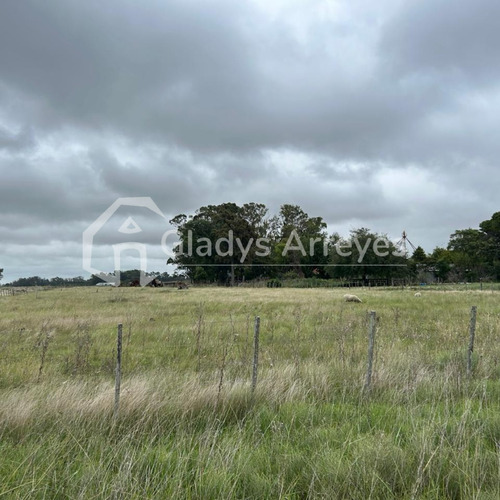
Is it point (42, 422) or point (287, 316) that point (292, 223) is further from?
point (42, 422)

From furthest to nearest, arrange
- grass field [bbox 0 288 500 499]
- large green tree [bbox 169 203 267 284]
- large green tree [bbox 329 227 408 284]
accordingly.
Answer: large green tree [bbox 169 203 267 284]
large green tree [bbox 329 227 408 284]
grass field [bbox 0 288 500 499]

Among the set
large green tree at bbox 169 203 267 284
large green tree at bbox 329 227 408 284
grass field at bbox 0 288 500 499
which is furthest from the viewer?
large green tree at bbox 169 203 267 284

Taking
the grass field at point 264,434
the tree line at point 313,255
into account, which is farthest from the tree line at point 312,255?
the grass field at point 264,434

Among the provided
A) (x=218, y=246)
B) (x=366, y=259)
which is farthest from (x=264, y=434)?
(x=218, y=246)

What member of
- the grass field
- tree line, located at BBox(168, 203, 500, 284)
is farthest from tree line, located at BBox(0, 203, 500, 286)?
the grass field

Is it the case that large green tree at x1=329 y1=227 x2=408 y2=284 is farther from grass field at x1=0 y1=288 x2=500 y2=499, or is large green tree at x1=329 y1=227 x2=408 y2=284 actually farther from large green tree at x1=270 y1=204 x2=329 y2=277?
grass field at x1=0 y1=288 x2=500 y2=499

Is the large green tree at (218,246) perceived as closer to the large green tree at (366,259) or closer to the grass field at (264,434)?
the large green tree at (366,259)

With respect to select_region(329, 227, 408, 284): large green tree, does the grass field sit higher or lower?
lower

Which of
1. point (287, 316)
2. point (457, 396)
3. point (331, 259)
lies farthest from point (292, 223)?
point (457, 396)

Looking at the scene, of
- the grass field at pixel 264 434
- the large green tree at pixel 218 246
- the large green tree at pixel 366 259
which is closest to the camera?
→ the grass field at pixel 264 434

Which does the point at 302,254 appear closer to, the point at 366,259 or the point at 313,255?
the point at 313,255

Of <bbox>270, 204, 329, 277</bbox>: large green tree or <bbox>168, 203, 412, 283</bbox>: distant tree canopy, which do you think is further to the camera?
<bbox>270, 204, 329, 277</bbox>: large green tree

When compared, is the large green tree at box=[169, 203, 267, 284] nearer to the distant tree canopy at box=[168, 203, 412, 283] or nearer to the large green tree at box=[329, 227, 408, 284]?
the distant tree canopy at box=[168, 203, 412, 283]

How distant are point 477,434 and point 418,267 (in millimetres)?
87992
